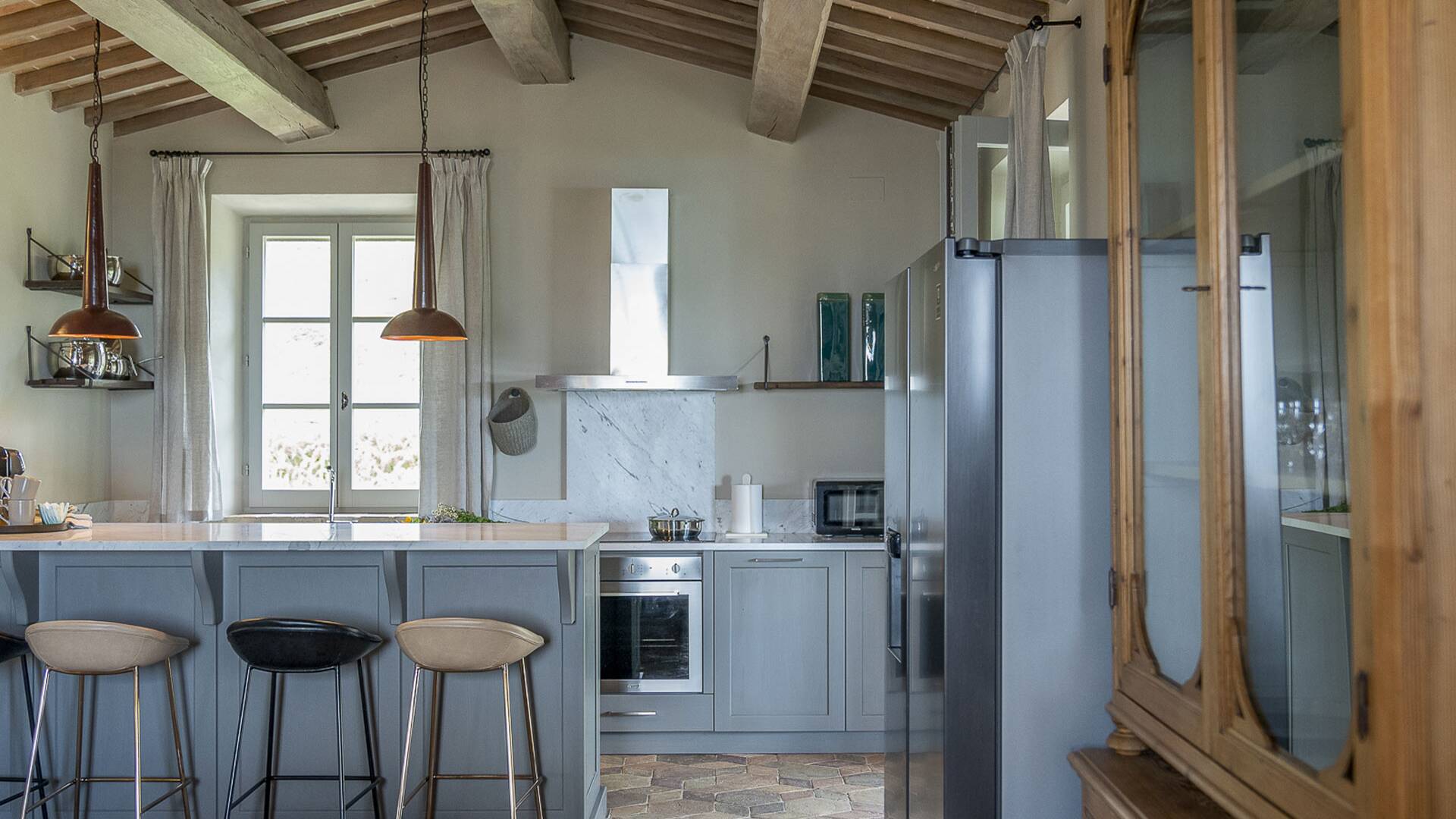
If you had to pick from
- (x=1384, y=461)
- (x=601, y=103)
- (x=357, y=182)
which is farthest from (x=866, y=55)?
(x=1384, y=461)

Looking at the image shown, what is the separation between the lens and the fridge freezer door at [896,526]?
2.90m

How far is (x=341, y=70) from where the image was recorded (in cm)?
512

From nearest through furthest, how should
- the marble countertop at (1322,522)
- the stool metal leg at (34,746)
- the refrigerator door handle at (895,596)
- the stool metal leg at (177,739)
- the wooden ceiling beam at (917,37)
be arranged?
1. the marble countertop at (1322,522)
2. the refrigerator door handle at (895,596)
3. the stool metal leg at (34,746)
4. the stool metal leg at (177,739)
5. the wooden ceiling beam at (917,37)

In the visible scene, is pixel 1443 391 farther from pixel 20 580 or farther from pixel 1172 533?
pixel 20 580

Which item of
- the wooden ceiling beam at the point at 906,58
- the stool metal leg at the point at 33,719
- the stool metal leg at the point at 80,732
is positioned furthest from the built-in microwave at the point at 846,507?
the stool metal leg at the point at 33,719

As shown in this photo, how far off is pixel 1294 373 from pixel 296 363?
5151mm

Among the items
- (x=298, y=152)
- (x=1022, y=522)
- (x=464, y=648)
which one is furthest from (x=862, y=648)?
(x=298, y=152)

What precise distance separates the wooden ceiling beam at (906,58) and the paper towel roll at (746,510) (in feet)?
6.57

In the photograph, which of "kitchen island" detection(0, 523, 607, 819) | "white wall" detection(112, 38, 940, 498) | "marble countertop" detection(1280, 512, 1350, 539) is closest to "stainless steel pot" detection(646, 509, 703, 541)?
"white wall" detection(112, 38, 940, 498)

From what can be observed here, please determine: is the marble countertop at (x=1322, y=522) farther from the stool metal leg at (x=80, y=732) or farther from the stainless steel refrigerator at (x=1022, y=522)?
the stool metal leg at (x=80, y=732)

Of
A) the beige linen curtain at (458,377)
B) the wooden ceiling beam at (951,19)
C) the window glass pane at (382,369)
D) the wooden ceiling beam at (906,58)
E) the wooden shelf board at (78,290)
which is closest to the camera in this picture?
the wooden ceiling beam at (951,19)

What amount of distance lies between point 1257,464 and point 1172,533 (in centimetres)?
34

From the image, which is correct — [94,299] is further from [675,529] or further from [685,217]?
[685,217]

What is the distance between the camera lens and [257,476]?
5.43m
